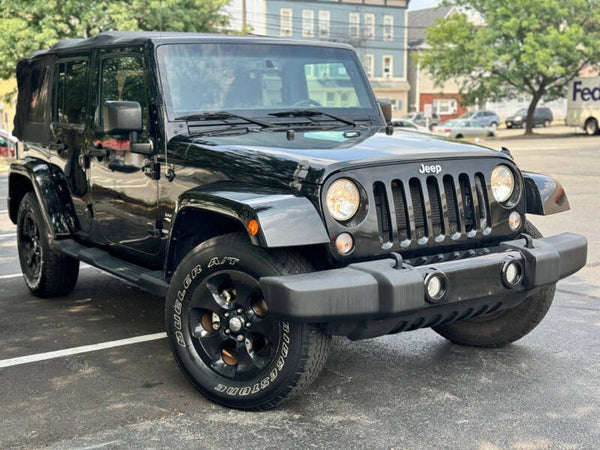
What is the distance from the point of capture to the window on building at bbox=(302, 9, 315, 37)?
5856cm

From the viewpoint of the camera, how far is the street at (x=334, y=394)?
12.5 ft

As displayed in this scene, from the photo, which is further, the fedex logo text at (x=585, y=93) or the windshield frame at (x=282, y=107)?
the fedex logo text at (x=585, y=93)

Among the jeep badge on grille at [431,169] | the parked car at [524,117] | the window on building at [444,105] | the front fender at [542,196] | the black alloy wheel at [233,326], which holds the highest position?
the jeep badge on grille at [431,169]

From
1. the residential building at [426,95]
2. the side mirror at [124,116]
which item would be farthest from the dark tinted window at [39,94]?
the residential building at [426,95]

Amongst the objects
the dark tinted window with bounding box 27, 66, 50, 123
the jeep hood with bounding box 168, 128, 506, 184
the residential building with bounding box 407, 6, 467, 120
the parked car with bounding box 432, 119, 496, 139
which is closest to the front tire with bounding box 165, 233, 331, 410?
the jeep hood with bounding box 168, 128, 506, 184

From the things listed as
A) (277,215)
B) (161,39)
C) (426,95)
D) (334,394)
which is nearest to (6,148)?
(161,39)

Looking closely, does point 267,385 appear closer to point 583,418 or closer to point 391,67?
point 583,418

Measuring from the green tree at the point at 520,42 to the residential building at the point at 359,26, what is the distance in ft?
46.5

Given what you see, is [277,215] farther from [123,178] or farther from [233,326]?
[123,178]

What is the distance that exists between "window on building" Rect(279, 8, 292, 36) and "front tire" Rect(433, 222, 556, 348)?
53.9 m

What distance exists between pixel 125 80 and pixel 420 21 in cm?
6795

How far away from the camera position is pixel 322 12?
196 feet

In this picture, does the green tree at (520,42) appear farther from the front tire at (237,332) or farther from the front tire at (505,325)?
the front tire at (237,332)

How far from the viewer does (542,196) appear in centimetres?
470
